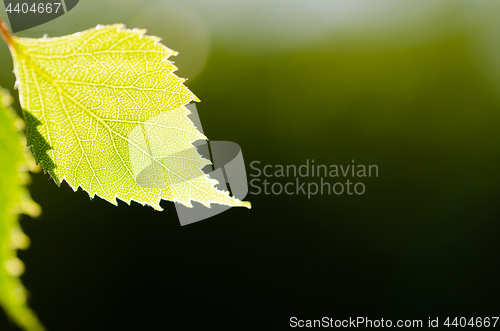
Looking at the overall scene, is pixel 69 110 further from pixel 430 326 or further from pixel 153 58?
pixel 430 326

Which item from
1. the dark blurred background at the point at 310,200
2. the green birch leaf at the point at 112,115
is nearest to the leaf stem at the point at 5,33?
the green birch leaf at the point at 112,115

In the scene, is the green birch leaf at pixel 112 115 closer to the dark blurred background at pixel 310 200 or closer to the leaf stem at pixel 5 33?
the leaf stem at pixel 5 33

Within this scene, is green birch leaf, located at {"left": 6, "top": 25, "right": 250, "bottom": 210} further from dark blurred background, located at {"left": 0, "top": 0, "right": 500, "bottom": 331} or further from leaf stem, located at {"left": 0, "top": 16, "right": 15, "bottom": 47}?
dark blurred background, located at {"left": 0, "top": 0, "right": 500, "bottom": 331}

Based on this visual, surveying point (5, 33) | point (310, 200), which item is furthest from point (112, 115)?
point (310, 200)

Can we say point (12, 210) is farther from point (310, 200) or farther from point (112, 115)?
point (310, 200)

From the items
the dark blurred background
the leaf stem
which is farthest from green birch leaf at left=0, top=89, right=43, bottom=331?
the dark blurred background

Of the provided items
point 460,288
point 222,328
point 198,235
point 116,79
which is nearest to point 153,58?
point 116,79
